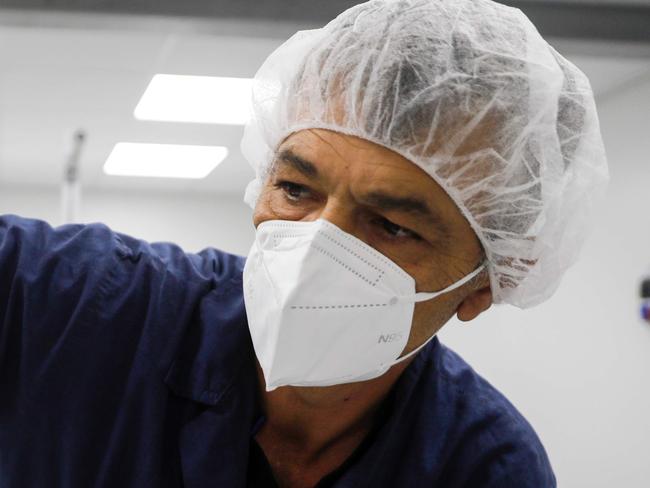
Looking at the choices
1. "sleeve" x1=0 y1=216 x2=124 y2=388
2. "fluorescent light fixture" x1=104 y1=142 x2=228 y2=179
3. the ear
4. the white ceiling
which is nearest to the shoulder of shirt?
the ear

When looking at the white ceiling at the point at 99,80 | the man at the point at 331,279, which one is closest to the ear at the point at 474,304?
the man at the point at 331,279

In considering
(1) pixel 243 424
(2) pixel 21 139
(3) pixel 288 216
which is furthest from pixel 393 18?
(2) pixel 21 139

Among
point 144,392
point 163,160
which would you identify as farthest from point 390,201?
point 163,160

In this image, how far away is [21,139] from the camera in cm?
459

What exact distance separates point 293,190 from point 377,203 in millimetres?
134

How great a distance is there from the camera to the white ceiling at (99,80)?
3.18 m

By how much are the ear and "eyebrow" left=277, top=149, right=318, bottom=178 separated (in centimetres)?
34

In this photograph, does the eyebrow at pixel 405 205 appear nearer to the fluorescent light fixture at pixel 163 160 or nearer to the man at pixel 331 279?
the man at pixel 331 279

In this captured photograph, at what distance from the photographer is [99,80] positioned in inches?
144

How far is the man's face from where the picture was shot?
1.02 meters

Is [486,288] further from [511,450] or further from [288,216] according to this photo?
[288,216]

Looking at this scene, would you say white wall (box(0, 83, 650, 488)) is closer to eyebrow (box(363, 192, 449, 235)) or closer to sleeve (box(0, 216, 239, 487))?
eyebrow (box(363, 192, 449, 235))

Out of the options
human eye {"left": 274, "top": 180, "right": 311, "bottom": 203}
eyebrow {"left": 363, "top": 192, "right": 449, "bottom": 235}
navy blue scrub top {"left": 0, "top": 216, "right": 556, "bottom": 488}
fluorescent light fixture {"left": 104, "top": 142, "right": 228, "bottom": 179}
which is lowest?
fluorescent light fixture {"left": 104, "top": 142, "right": 228, "bottom": 179}

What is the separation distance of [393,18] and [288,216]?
291 millimetres
